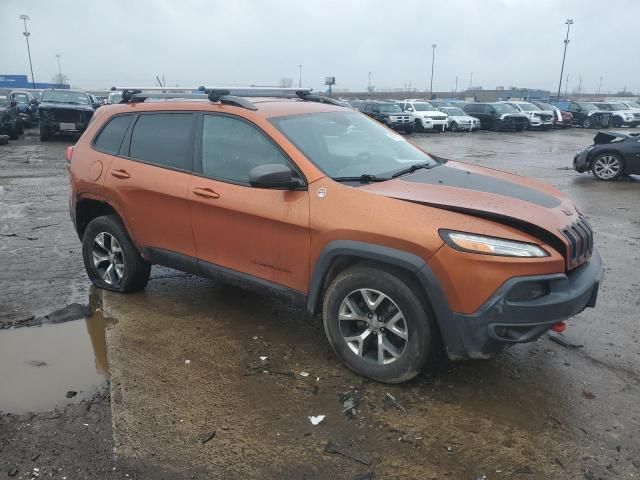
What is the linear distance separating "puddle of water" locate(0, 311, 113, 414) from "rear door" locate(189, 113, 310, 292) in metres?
1.05

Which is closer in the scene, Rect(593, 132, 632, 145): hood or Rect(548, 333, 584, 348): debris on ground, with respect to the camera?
Rect(548, 333, 584, 348): debris on ground

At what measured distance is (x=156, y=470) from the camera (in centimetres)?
269

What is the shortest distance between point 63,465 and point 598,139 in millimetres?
13143

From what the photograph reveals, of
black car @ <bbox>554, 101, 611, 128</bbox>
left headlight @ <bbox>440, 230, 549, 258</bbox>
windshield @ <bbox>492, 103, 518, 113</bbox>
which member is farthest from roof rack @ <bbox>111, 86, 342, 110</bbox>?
black car @ <bbox>554, 101, 611, 128</bbox>

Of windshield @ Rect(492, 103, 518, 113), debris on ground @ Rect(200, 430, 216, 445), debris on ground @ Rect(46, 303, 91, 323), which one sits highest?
windshield @ Rect(492, 103, 518, 113)

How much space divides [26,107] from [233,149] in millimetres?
25928

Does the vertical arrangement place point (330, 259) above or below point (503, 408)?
above

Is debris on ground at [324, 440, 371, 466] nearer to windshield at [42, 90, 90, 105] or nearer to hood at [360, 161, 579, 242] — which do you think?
hood at [360, 161, 579, 242]

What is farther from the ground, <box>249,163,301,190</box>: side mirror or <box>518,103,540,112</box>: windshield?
<box>249,163,301,190</box>: side mirror

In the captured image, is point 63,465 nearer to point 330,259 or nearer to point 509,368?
point 330,259

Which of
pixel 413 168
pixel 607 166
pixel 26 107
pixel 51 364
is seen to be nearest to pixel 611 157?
pixel 607 166

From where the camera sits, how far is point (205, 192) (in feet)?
13.1

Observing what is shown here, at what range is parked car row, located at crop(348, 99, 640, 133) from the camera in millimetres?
27203

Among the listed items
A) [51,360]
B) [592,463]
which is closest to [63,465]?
[51,360]
